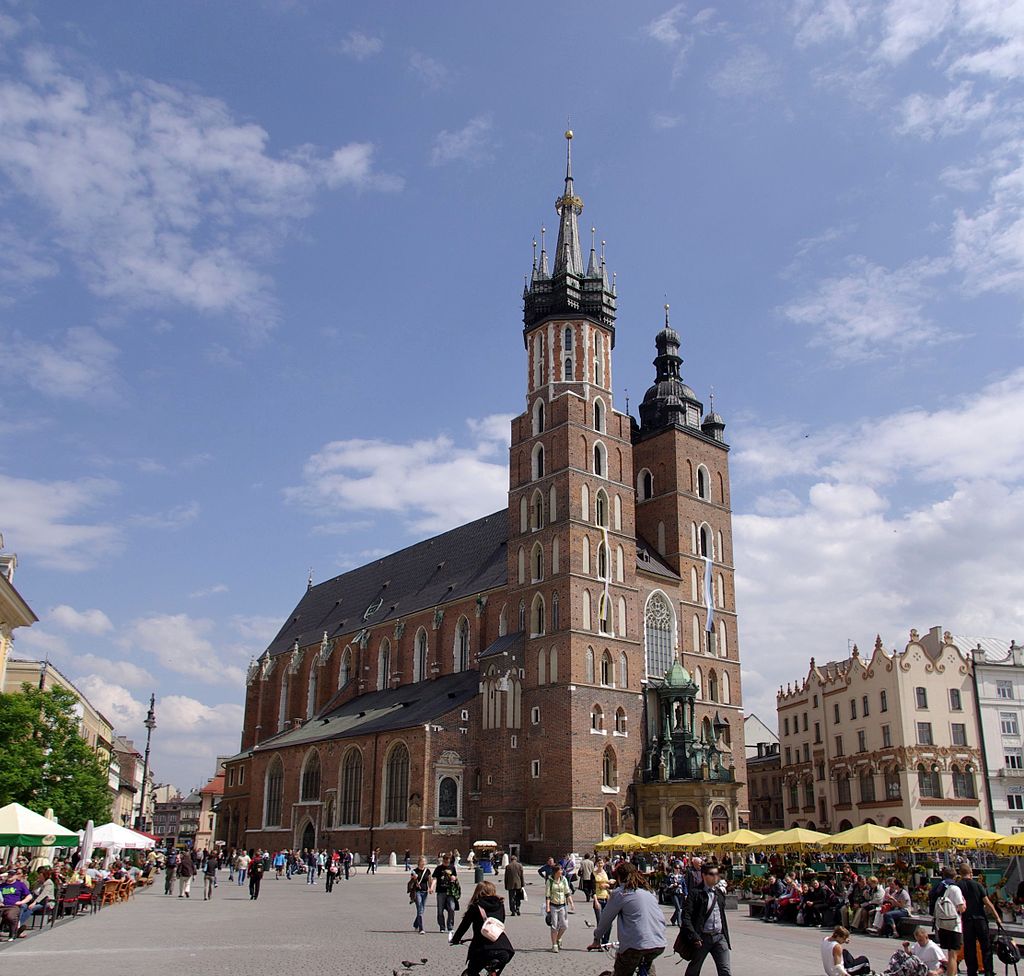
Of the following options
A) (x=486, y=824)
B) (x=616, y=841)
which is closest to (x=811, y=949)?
(x=616, y=841)

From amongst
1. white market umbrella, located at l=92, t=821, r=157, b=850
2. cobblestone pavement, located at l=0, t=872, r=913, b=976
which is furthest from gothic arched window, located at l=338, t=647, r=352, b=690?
cobblestone pavement, located at l=0, t=872, r=913, b=976

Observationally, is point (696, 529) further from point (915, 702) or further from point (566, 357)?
point (915, 702)

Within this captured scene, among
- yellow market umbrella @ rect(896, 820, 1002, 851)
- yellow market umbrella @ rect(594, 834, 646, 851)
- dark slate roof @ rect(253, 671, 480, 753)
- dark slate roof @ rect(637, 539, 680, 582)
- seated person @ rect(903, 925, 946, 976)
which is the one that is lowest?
seated person @ rect(903, 925, 946, 976)

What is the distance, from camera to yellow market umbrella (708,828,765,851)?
31.7 m

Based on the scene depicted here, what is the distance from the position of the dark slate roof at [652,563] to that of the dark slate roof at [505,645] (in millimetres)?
6931

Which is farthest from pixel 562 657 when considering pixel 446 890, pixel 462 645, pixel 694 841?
pixel 446 890

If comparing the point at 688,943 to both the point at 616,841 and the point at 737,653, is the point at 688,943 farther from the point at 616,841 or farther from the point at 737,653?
the point at 737,653

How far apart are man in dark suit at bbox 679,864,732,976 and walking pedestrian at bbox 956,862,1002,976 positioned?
4391 millimetres

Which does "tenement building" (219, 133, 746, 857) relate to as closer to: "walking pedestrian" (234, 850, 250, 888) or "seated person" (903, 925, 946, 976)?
"walking pedestrian" (234, 850, 250, 888)

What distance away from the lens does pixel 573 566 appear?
49250 mm

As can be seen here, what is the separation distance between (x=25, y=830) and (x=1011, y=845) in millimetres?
21119

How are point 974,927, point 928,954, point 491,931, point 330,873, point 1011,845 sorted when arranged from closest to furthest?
point 491,931 < point 928,954 < point 974,927 < point 1011,845 < point 330,873

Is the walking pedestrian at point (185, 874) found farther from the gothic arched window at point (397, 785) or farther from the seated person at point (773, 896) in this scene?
the seated person at point (773, 896)

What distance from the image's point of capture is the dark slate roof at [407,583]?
60.9 m
